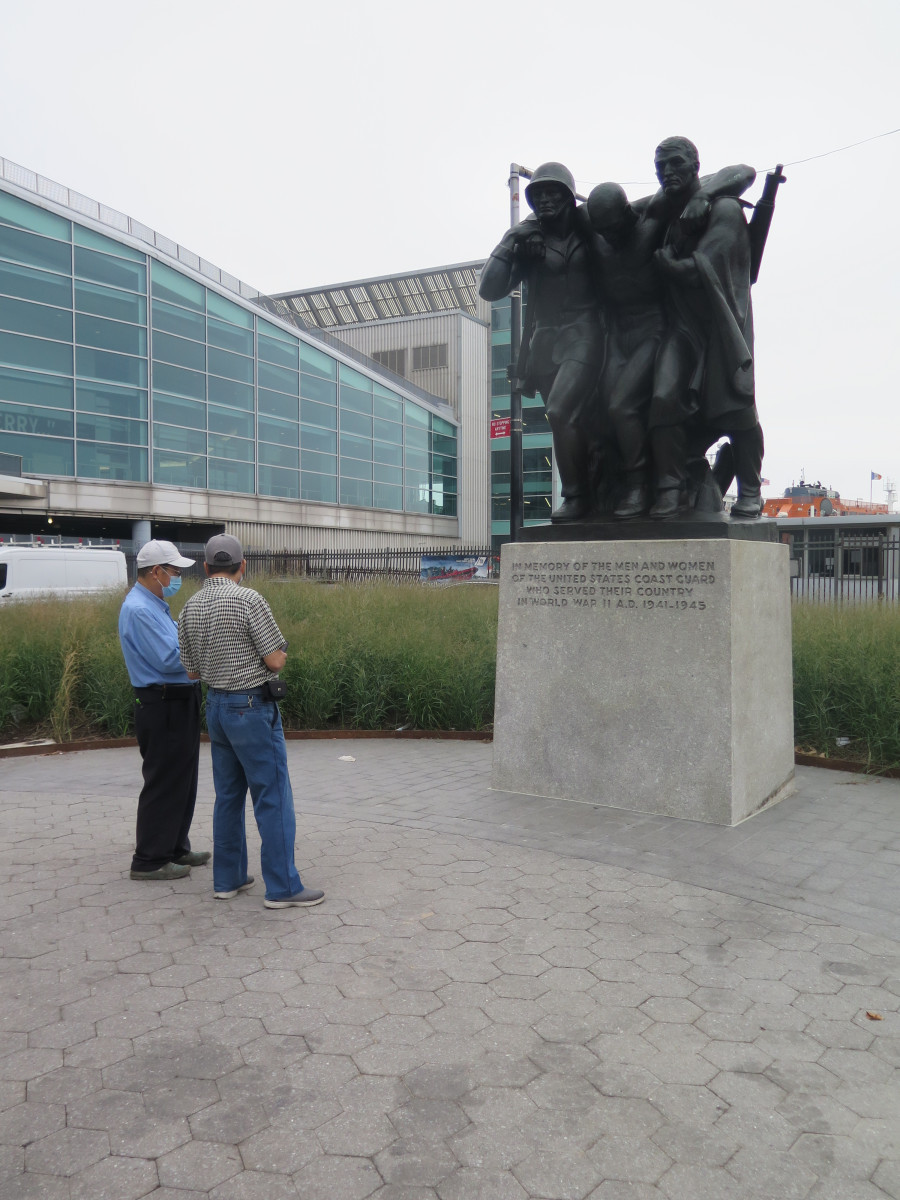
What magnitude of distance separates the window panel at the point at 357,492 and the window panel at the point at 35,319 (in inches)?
604

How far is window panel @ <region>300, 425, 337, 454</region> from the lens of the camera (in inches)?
1563

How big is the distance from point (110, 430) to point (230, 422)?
18.5 ft

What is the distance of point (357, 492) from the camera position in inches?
1709

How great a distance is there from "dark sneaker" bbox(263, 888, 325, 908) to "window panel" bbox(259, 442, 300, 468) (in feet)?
113

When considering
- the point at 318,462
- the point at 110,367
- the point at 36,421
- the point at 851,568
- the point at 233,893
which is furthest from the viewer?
the point at 318,462

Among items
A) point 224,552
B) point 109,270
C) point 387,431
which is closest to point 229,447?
point 109,270

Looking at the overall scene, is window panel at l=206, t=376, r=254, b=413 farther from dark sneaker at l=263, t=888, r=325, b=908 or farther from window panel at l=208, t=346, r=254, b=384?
dark sneaker at l=263, t=888, r=325, b=908

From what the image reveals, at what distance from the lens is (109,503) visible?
30.9 metres

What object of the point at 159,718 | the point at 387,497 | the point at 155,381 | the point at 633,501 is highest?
the point at 155,381

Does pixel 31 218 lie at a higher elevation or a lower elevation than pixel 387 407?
higher

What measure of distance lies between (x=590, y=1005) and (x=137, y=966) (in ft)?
5.82

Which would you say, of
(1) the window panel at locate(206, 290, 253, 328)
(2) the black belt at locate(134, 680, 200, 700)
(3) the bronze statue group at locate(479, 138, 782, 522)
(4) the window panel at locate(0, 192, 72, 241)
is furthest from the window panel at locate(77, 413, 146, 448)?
(2) the black belt at locate(134, 680, 200, 700)

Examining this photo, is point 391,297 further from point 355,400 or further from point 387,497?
point 387,497

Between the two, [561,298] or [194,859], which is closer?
[194,859]
